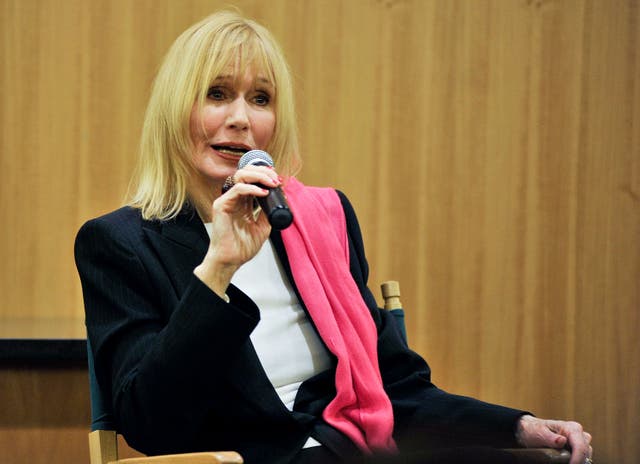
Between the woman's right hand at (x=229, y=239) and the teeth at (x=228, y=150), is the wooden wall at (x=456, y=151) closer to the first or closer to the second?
the teeth at (x=228, y=150)

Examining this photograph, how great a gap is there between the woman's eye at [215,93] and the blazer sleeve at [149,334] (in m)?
0.25

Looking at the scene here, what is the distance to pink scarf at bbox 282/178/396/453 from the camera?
140 centimetres

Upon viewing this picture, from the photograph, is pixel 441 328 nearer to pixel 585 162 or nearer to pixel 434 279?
pixel 434 279

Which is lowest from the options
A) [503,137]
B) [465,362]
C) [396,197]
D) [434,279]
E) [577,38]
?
[465,362]

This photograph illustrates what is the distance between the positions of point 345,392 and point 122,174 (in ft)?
3.70

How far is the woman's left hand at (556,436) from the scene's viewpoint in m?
1.33

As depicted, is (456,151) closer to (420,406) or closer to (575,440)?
(420,406)

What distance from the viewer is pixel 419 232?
2.43 metres

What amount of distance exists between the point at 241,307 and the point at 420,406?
16.2 inches

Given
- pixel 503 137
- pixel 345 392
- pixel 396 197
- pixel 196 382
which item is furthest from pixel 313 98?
pixel 196 382

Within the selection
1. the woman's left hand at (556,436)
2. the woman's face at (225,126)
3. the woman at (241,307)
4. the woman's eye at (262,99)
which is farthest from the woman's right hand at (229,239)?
the woman's left hand at (556,436)

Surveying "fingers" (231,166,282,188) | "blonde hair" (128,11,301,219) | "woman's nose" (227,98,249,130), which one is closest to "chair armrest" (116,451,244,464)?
"fingers" (231,166,282,188)

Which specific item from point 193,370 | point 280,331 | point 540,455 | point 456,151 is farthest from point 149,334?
point 456,151

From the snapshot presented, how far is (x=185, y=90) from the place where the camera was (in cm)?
149
